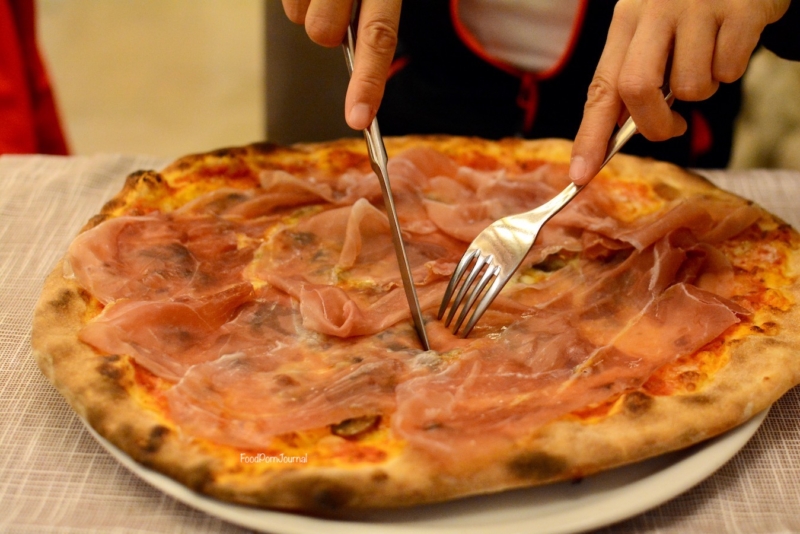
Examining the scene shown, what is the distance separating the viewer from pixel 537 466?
1.30 metres

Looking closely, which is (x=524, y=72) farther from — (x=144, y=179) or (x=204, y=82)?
(x=204, y=82)

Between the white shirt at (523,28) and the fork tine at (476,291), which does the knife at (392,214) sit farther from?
the white shirt at (523,28)

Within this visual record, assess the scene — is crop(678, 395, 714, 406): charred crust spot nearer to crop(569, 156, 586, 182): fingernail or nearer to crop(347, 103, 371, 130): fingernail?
crop(569, 156, 586, 182): fingernail

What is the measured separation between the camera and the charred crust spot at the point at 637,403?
4.61ft

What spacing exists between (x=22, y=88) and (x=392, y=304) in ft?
7.06

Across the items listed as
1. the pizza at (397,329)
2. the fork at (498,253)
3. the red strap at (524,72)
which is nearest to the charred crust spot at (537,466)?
the pizza at (397,329)

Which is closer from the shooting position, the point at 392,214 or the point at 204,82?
the point at 392,214

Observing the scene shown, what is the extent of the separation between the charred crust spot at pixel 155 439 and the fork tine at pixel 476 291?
65 cm

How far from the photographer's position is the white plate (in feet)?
4.10

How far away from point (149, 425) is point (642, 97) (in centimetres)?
113

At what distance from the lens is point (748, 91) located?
389cm

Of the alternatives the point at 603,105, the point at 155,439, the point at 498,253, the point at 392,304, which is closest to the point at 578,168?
the point at 603,105

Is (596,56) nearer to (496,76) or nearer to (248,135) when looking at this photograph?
(496,76)

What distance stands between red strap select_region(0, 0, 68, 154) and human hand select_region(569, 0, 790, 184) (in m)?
2.45
